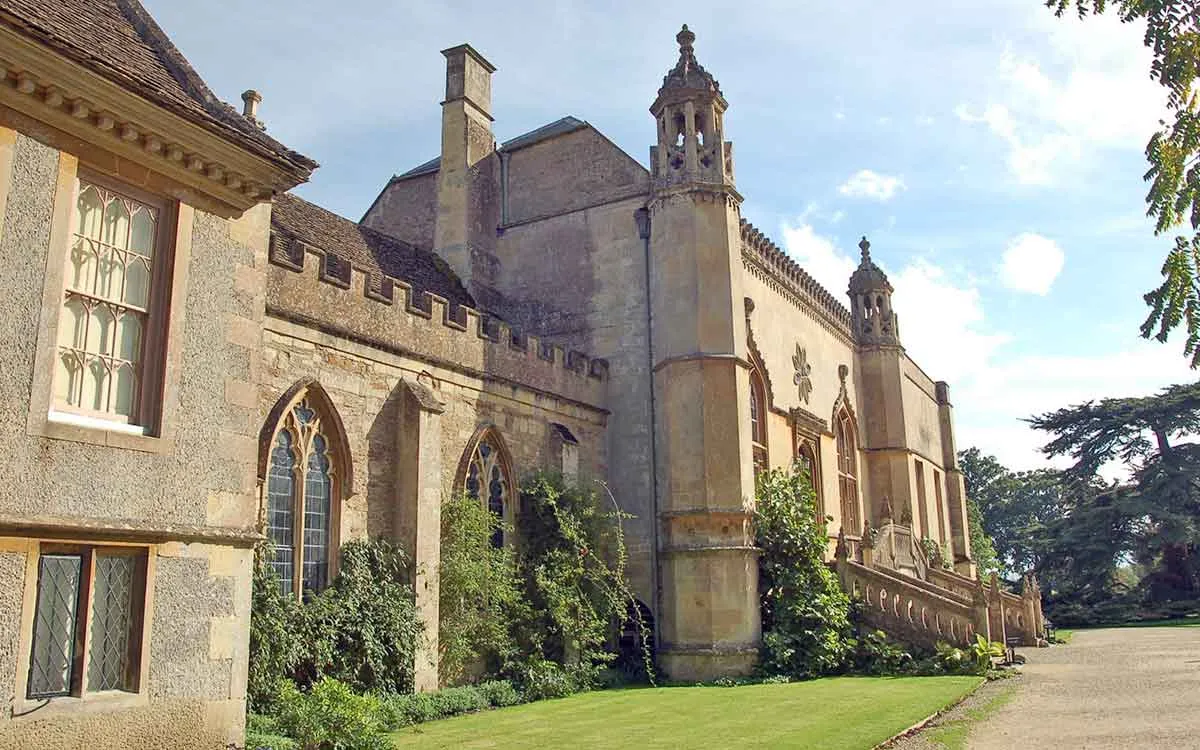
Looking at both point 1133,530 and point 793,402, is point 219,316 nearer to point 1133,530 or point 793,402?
point 793,402

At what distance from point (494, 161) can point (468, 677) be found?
12319 mm

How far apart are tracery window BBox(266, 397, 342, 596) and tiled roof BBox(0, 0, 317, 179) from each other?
445 centimetres

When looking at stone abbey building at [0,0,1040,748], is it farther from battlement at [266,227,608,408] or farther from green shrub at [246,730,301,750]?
green shrub at [246,730,301,750]

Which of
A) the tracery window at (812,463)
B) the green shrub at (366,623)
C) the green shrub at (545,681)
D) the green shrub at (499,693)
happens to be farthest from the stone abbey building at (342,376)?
the green shrub at (545,681)

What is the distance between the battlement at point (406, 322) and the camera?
42.3 ft

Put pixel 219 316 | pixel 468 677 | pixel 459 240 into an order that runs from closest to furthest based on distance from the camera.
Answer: pixel 219 316, pixel 468 677, pixel 459 240

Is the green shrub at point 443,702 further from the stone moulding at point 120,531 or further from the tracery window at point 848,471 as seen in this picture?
the tracery window at point 848,471

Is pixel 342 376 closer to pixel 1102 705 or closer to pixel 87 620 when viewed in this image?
pixel 87 620

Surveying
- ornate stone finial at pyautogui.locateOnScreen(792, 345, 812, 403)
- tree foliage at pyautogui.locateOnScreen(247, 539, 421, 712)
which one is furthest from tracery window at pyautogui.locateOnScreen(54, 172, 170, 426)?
ornate stone finial at pyautogui.locateOnScreen(792, 345, 812, 403)

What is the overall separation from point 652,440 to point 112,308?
12497 mm

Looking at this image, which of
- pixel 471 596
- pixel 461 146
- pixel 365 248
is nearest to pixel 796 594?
pixel 471 596

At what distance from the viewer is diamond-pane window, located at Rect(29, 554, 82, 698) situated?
697 centimetres

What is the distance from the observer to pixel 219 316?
8.58 meters

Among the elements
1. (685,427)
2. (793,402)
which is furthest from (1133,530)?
(685,427)
